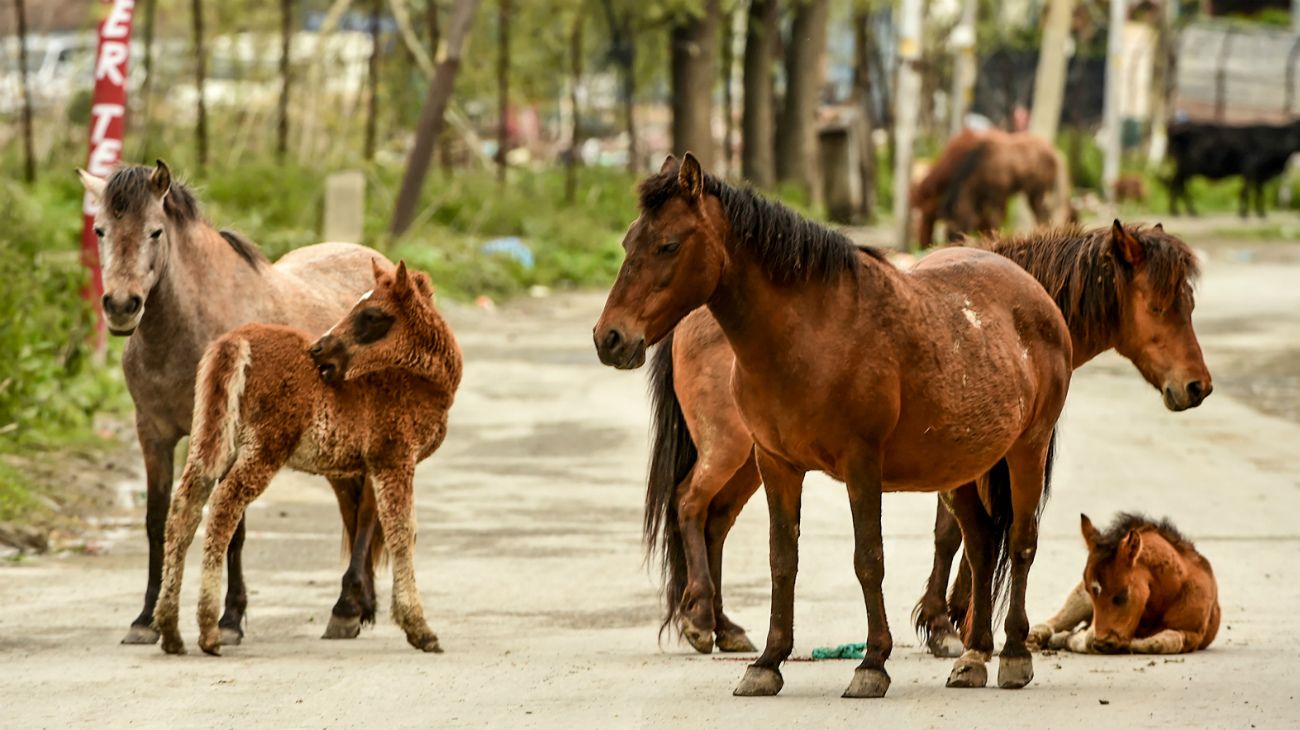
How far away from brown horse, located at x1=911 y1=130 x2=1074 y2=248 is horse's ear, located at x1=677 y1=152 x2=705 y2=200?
1979cm

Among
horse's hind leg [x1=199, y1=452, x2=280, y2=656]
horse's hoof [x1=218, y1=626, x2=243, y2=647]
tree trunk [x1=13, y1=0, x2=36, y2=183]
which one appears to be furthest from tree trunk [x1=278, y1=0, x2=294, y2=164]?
horse's hind leg [x1=199, y1=452, x2=280, y2=656]

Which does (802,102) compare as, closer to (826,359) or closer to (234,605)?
(234,605)

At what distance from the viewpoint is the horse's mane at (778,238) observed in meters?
7.08

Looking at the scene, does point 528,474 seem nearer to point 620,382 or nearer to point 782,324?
point 620,382

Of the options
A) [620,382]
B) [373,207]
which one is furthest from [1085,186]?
[620,382]

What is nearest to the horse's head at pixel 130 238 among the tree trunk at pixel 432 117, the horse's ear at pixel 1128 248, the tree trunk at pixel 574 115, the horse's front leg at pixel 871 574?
the horse's front leg at pixel 871 574

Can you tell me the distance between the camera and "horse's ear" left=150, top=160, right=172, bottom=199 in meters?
8.80

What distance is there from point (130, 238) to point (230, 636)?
5.78 feet

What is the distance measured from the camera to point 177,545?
26.6ft

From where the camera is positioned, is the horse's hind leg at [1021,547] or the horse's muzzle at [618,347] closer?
the horse's muzzle at [618,347]

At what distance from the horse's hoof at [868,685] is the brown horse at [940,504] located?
154 cm

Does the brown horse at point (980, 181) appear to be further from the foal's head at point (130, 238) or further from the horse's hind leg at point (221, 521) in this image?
the horse's hind leg at point (221, 521)

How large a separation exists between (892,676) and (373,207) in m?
18.0

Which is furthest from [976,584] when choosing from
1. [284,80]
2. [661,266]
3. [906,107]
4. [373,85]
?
[906,107]
